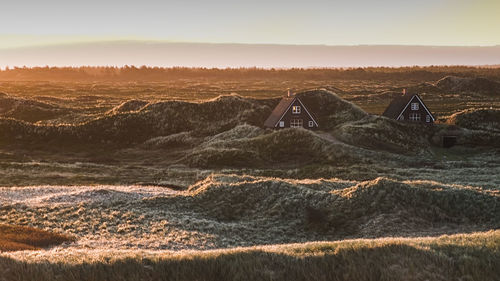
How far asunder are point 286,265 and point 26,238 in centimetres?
1549

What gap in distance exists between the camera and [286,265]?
12.5m

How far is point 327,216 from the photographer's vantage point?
28781mm

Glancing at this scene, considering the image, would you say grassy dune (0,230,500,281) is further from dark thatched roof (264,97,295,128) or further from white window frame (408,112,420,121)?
white window frame (408,112,420,121)

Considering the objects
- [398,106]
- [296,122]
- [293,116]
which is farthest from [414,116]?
[293,116]

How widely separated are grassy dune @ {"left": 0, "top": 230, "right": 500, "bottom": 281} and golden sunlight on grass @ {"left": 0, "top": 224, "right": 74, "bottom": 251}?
23.2 ft

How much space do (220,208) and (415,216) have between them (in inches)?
524

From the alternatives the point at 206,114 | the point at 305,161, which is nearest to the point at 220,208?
the point at 305,161

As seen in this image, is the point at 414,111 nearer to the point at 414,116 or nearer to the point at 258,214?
the point at 414,116

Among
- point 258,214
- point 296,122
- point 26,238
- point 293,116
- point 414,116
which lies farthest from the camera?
point 414,116

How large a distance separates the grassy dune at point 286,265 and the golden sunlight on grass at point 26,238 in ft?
23.2

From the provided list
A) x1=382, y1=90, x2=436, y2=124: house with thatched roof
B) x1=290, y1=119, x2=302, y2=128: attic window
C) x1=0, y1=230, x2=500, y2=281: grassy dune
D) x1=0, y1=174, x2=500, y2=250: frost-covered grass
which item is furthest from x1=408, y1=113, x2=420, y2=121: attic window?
x1=0, y1=230, x2=500, y2=281: grassy dune

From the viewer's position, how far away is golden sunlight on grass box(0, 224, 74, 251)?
19.4 meters

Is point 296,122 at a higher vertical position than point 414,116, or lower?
lower

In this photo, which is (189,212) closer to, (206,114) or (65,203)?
(65,203)
